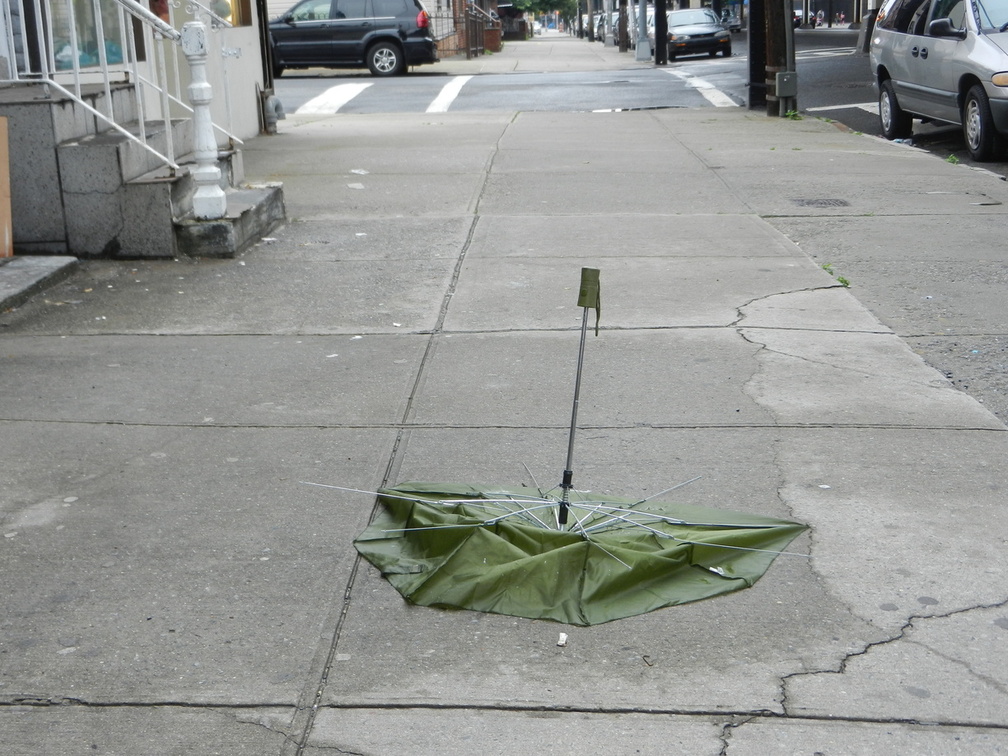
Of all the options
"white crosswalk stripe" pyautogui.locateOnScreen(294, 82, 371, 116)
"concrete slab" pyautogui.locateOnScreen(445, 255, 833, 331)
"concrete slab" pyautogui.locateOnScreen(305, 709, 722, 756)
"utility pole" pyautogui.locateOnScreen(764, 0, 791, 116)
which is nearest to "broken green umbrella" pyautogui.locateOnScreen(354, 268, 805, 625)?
"concrete slab" pyautogui.locateOnScreen(305, 709, 722, 756)

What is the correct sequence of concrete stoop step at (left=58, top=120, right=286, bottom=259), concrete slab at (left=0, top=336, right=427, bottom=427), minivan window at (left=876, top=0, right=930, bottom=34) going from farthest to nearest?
minivan window at (left=876, top=0, right=930, bottom=34) < concrete stoop step at (left=58, top=120, right=286, bottom=259) < concrete slab at (left=0, top=336, right=427, bottom=427)

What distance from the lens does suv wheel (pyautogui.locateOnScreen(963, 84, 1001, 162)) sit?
38.3 ft

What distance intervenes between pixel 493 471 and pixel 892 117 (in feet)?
38.6

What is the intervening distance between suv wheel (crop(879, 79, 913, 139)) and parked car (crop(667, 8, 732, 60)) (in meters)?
19.6

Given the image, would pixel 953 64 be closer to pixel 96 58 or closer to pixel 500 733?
pixel 96 58

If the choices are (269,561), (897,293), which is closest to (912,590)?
(269,561)

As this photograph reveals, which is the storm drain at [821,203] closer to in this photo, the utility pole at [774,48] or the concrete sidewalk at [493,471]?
the concrete sidewalk at [493,471]

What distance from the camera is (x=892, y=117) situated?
1438 centimetres

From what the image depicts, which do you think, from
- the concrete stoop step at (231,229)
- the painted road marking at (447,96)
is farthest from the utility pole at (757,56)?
the concrete stoop step at (231,229)

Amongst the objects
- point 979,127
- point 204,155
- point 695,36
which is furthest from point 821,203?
point 695,36

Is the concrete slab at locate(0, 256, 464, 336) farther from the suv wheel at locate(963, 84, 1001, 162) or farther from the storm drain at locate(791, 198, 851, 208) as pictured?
the suv wheel at locate(963, 84, 1001, 162)

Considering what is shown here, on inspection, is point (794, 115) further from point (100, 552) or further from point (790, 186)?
point (100, 552)

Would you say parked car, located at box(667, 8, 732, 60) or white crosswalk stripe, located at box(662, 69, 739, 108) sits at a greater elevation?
parked car, located at box(667, 8, 732, 60)

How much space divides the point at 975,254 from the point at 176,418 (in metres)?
5.42
